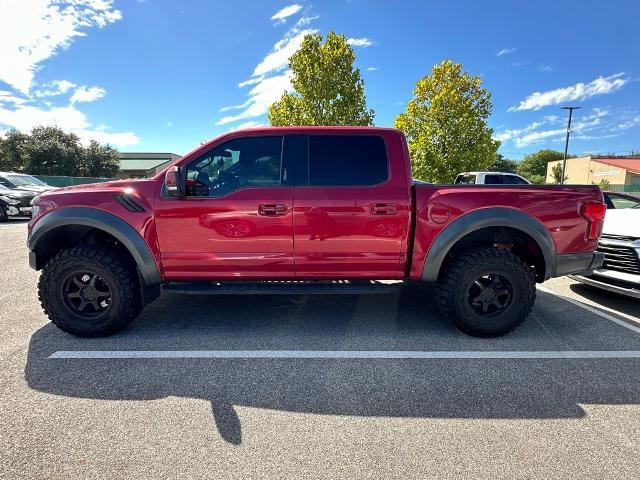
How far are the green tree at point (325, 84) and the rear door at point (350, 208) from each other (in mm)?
15370

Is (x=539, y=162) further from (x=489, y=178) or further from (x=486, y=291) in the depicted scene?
(x=486, y=291)

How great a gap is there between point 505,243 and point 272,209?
7.83 ft

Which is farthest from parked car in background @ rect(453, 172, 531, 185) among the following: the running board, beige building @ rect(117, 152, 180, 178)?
beige building @ rect(117, 152, 180, 178)

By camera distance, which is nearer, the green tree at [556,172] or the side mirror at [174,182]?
the side mirror at [174,182]

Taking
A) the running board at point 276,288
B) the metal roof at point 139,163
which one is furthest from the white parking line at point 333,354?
the metal roof at point 139,163

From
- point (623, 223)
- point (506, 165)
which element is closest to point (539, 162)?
point (506, 165)

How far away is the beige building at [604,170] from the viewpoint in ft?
156

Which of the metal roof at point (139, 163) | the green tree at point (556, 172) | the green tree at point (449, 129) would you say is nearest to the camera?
the green tree at point (449, 129)

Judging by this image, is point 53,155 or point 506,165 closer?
point 53,155

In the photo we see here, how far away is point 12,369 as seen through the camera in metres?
2.73

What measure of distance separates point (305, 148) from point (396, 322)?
2.02 m

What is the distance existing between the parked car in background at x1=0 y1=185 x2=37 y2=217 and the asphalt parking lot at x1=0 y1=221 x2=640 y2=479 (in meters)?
10.6

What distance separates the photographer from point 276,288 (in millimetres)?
3225

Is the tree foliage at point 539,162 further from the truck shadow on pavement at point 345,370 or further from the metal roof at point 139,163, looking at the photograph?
the truck shadow on pavement at point 345,370
